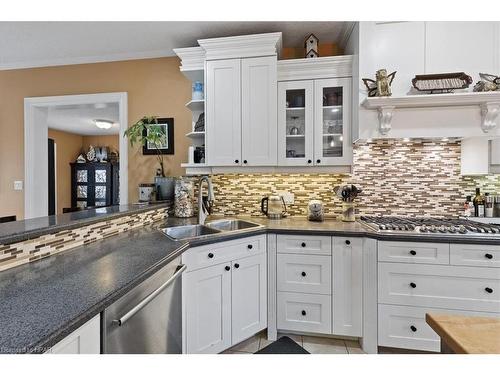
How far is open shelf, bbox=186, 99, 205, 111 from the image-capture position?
257 centimetres

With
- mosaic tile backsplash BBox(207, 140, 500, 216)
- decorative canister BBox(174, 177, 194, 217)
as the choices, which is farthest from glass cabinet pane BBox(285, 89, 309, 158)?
decorative canister BBox(174, 177, 194, 217)

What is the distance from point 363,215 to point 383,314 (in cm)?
87

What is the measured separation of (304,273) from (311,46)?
1958mm

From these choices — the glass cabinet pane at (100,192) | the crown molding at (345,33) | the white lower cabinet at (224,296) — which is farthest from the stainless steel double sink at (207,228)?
the glass cabinet pane at (100,192)

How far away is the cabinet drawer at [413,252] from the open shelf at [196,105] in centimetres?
190

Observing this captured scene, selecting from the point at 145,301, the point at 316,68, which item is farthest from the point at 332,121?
the point at 145,301

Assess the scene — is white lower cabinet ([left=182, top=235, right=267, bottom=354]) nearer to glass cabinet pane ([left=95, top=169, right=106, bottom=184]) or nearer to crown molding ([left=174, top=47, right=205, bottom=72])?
crown molding ([left=174, top=47, right=205, bottom=72])

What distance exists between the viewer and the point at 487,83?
2.00m

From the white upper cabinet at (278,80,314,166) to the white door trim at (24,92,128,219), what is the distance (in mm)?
1715

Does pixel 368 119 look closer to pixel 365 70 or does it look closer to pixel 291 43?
pixel 365 70

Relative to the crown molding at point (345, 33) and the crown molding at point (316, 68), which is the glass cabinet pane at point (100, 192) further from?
the crown molding at point (345, 33)

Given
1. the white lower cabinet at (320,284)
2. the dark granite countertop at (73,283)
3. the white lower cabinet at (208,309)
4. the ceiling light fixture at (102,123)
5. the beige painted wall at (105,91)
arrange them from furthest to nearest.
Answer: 1. the ceiling light fixture at (102,123)
2. the beige painted wall at (105,91)
3. the white lower cabinet at (320,284)
4. the white lower cabinet at (208,309)
5. the dark granite countertop at (73,283)

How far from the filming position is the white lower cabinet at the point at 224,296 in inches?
66.8
